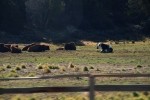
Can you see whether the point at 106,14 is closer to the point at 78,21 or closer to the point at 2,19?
the point at 78,21

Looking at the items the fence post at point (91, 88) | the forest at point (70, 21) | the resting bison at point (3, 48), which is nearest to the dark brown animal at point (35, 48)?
the resting bison at point (3, 48)

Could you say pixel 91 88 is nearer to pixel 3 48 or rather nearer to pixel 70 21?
pixel 3 48

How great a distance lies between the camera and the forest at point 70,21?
292 ft

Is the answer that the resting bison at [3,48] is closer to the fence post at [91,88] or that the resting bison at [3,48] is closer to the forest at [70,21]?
the forest at [70,21]

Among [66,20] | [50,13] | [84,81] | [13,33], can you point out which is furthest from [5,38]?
[84,81]

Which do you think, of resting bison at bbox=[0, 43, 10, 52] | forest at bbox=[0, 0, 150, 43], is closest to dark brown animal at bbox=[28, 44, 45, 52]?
resting bison at bbox=[0, 43, 10, 52]

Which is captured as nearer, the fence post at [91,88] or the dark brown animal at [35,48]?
the fence post at [91,88]

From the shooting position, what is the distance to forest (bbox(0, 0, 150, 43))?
292ft

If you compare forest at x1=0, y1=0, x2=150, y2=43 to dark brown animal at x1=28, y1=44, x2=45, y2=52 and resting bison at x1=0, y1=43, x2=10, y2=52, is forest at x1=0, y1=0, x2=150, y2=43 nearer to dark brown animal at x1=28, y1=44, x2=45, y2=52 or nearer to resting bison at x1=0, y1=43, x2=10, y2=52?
resting bison at x1=0, y1=43, x2=10, y2=52

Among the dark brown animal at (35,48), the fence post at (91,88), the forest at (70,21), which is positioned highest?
the forest at (70,21)

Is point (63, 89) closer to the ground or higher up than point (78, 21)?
closer to the ground

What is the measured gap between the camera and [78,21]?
345ft

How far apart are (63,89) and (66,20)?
89.9 meters

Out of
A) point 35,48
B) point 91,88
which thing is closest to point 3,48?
point 35,48
